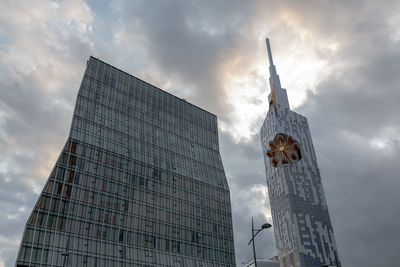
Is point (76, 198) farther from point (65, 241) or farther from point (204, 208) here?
point (204, 208)

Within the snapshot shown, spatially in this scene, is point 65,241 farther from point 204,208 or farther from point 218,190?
point 218,190

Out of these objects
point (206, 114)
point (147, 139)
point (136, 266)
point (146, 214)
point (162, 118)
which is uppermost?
point (206, 114)

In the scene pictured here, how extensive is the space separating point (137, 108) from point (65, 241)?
4383cm

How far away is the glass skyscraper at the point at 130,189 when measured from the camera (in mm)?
71750

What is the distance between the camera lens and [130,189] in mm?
86438

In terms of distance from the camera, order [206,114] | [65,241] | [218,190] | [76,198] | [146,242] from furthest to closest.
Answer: [206,114]
[218,190]
[146,242]
[76,198]
[65,241]

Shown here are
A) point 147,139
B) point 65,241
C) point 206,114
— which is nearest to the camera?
point 65,241

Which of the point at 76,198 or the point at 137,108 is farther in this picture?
the point at 137,108

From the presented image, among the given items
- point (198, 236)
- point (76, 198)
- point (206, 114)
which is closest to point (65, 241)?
point (76, 198)

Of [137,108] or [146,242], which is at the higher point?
[137,108]

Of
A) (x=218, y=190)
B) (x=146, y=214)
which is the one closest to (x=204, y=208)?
(x=218, y=190)

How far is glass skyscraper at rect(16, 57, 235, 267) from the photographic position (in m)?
71.8

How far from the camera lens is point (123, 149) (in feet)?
298

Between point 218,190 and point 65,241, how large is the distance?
4813cm
